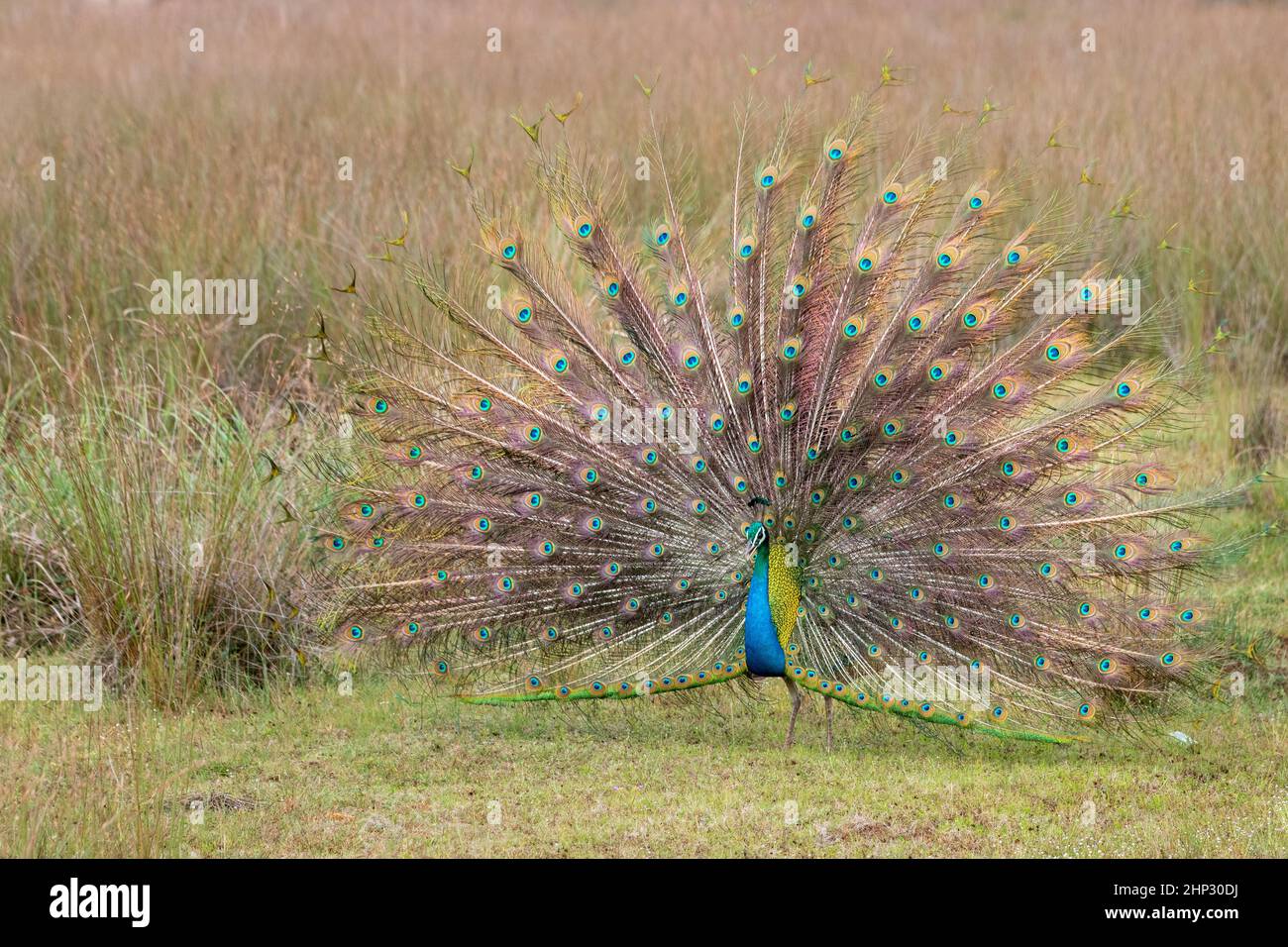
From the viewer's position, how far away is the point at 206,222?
1209 cm

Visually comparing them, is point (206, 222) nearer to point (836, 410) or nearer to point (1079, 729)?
point (836, 410)

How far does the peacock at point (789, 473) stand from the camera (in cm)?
780

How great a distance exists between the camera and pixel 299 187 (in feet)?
42.6

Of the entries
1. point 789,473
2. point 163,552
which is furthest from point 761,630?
point 163,552

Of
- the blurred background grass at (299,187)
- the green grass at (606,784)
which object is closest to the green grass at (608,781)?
the green grass at (606,784)

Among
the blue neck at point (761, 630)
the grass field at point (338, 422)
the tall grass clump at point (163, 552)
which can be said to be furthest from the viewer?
the tall grass clump at point (163, 552)

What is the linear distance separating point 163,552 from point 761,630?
3165 millimetres

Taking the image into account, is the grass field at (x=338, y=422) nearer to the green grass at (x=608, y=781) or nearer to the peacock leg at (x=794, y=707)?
the green grass at (x=608, y=781)

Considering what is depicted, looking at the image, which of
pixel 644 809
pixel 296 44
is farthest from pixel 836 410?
pixel 296 44

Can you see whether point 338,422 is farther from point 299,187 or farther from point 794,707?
point 299,187

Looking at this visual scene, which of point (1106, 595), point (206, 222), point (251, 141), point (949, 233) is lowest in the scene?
point (1106, 595)

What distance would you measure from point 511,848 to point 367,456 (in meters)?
2.41

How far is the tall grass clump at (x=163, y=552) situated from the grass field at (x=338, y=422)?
0.02m

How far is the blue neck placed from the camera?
760 centimetres
